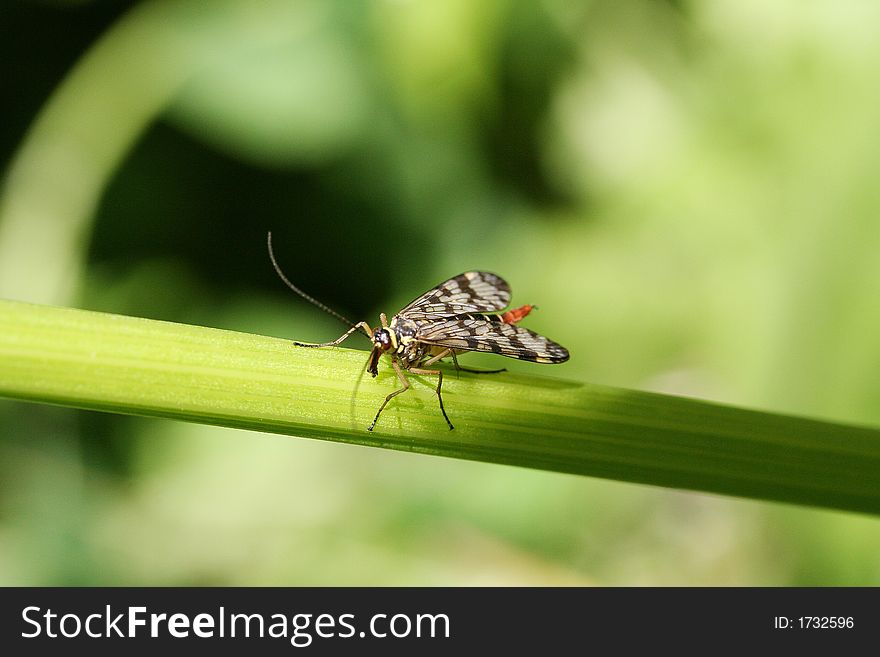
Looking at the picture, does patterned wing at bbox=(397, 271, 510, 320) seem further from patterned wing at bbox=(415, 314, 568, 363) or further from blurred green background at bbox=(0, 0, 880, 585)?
blurred green background at bbox=(0, 0, 880, 585)

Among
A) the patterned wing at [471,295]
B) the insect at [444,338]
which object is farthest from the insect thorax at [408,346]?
the patterned wing at [471,295]

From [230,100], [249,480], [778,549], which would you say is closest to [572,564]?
[778,549]

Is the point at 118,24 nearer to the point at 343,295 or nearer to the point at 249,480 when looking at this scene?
the point at 343,295

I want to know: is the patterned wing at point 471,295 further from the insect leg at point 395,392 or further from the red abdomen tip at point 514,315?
the insect leg at point 395,392

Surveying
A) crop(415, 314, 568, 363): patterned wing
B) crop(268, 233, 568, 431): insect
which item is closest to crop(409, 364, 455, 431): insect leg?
crop(268, 233, 568, 431): insect

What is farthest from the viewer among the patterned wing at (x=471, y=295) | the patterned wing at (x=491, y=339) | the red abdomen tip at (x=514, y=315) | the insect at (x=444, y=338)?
the patterned wing at (x=471, y=295)
